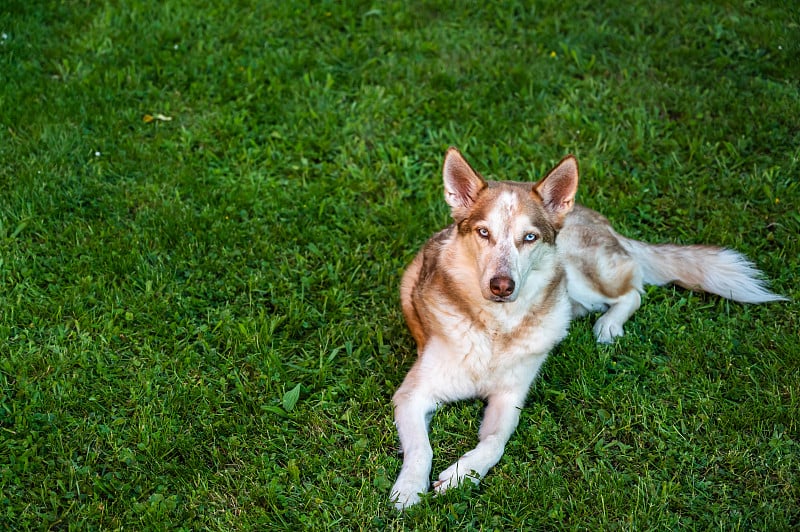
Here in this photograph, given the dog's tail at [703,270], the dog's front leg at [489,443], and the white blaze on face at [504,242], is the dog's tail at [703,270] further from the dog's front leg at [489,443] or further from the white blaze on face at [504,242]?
the dog's front leg at [489,443]

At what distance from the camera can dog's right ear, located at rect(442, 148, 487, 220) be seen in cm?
461

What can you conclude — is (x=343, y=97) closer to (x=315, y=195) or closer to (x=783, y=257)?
(x=315, y=195)

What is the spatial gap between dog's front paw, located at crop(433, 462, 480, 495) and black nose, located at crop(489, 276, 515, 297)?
912 mm

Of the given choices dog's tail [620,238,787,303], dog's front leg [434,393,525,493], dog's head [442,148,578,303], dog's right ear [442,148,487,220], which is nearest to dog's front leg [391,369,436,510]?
dog's front leg [434,393,525,493]

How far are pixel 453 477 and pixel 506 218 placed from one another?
1.40 metres

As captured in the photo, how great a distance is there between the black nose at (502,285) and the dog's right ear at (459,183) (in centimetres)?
57

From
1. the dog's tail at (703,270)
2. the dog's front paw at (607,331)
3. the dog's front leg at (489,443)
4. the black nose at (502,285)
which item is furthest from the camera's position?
the dog's tail at (703,270)

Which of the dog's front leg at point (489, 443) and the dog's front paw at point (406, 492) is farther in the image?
the dog's front leg at point (489, 443)

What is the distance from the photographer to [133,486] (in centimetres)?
402

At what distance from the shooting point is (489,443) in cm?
431

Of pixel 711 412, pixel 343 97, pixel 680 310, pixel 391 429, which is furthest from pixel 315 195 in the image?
pixel 711 412

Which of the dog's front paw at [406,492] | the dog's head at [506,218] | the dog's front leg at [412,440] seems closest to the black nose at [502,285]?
the dog's head at [506,218]

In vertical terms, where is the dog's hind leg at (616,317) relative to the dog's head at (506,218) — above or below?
below

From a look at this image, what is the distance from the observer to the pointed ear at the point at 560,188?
4523 mm
